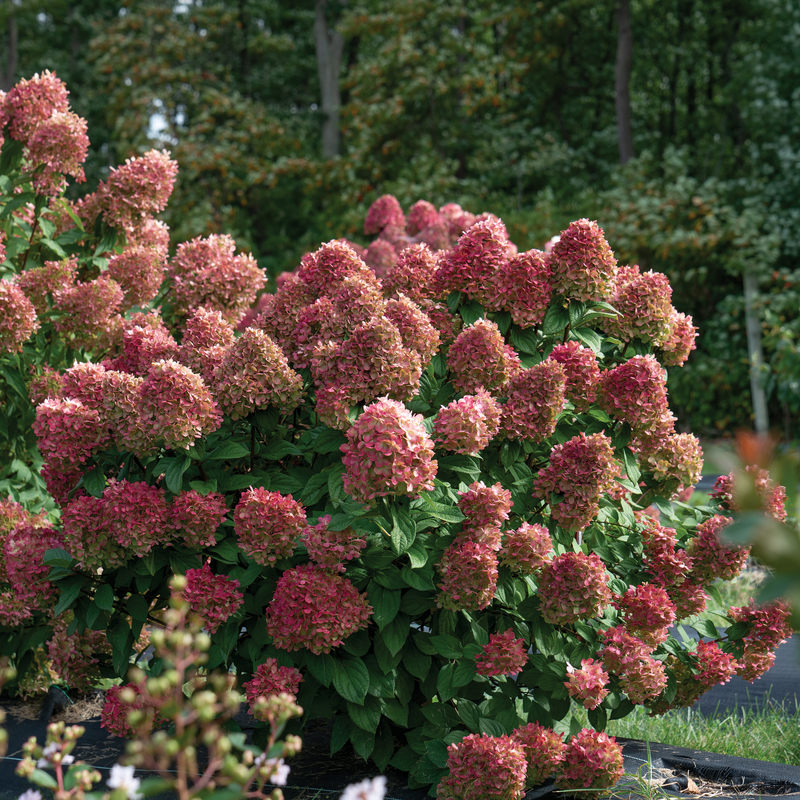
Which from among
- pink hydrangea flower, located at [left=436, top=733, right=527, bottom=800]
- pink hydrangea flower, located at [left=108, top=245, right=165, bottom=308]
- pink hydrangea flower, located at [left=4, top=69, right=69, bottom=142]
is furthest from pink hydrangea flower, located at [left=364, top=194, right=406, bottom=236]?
pink hydrangea flower, located at [left=436, top=733, right=527, bottom=800]

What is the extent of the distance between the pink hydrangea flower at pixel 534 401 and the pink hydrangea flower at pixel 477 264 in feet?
1.07

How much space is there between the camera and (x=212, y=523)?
2.24 metres

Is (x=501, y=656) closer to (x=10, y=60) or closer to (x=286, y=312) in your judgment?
(x=286, y=312)

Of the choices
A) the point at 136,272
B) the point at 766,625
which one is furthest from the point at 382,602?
the point at 136,272

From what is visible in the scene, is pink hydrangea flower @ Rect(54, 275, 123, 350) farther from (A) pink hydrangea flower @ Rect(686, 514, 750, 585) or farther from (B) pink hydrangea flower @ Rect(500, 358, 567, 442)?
(A) pink hydrangea flower @ Rect(686, 514, 750, 585)

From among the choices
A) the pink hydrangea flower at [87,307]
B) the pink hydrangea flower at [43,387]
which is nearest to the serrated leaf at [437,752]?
the pink hydrangea flower at [43,387]

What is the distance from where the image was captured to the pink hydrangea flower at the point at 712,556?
8.23 ft

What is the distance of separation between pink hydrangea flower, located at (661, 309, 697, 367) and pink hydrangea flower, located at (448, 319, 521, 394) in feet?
2.07

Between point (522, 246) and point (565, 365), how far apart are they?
27.7 ft

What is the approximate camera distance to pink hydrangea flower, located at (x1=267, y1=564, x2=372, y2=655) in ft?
6.81

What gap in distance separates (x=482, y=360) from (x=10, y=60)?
18225 mm

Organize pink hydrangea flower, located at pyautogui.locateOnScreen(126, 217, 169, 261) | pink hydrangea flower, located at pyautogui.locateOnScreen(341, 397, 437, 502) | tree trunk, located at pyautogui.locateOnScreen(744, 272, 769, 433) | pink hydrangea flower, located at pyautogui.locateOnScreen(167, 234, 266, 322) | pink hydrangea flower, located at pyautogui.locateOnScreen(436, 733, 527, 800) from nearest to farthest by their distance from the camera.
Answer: pink hydrangea flower, located at pyautogui.locateOnScreen(341, 397, 437, 502) → pink hydrangea flower, located at pyautogui.locateOnScreen(436, 733, 527, 800) → pink hydrangea flower, located at pyautogui.locateOnScreen(167, 234, 266, 322) → pink hydrangea flower, located at pyautogui.locateOnScreen(126, 217, 169, 261) → tree trunk, located at pyautogui.locateOnScreen(744, 272, 769, 433)

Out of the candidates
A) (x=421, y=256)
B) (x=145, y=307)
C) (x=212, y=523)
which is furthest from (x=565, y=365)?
(x=145, y=307)

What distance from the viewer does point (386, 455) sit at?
1.86m
